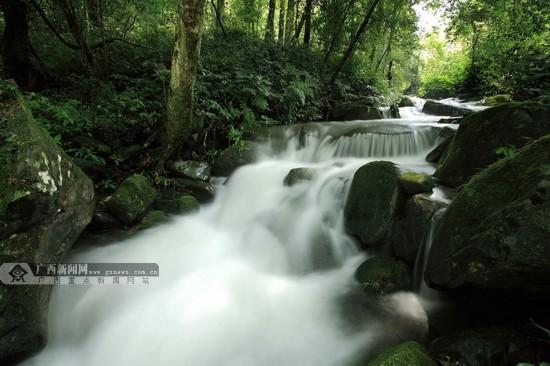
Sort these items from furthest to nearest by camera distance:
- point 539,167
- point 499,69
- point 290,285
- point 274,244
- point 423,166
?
point 499,69, point 423,166, point 274,244, point 290,285, point 539,167

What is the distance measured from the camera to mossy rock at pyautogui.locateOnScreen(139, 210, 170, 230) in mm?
4476

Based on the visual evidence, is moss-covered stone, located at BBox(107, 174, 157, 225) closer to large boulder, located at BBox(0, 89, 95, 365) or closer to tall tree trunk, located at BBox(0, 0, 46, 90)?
large boulder, located at BBox(0, 89, 95, 365)

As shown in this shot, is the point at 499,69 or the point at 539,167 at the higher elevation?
the point at 499,69

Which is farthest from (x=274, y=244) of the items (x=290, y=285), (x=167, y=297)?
(x=167, y=297)

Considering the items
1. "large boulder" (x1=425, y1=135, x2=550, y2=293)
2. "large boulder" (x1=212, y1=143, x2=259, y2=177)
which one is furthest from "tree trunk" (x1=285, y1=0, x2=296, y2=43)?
"large boulder" (x1=425, y1=135, x2=550, y2=293)

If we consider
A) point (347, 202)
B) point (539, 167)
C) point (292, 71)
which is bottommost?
point (347, 202)

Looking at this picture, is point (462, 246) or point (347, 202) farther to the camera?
point (347, 202)

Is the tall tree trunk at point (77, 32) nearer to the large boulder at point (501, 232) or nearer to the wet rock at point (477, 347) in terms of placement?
the large boulder at point (501, 232)

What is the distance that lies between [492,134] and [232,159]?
14.5 feet

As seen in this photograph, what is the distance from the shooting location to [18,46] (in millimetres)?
5398

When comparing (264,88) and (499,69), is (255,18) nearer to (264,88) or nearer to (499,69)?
(264,88)

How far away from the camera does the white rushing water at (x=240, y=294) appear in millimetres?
2932

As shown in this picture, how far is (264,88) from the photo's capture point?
754 cm

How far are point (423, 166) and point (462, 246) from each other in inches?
113
